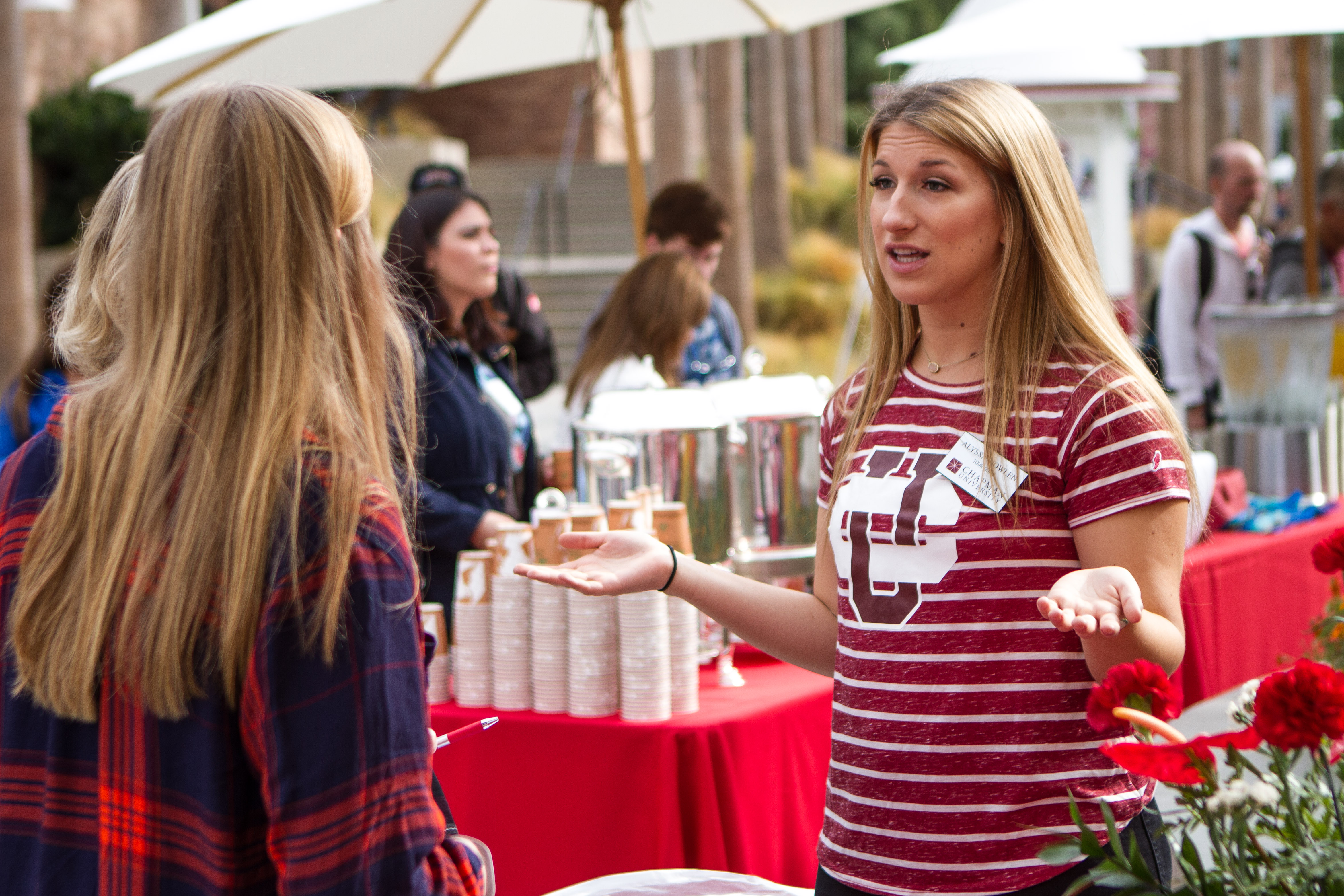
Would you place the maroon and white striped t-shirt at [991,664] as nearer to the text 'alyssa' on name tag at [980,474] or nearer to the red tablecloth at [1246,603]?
the text 'alyssa' on name tag at [980,474]

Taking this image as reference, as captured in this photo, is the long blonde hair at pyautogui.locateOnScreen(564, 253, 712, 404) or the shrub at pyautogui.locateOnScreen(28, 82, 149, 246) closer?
the long blonde hair at pyautogui.locateOnScreen(564, 253, 712, 404)

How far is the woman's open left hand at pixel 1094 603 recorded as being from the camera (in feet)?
4.21

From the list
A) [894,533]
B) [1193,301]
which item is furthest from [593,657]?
[1193,301]

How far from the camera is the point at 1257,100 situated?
17953mm

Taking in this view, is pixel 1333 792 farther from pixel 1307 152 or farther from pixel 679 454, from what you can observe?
pixel 1307 152

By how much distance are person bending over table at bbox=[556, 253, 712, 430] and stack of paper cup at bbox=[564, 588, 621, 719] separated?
1784 mm

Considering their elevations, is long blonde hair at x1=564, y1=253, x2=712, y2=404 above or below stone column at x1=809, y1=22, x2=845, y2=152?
below

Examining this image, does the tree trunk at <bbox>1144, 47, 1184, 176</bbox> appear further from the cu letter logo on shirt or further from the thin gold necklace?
the cu letter logo on shirt

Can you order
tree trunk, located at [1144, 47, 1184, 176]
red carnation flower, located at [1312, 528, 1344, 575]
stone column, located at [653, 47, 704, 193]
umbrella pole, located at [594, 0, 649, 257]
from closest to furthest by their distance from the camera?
red carnation flower, located at [1312, 528, 1344, 575] < umbrella pole, located at [594, 0, 649, 257] < stone column, located at [653, 47, 704, 193] < tree trunk, located at [1144, 47, 1184, 176]

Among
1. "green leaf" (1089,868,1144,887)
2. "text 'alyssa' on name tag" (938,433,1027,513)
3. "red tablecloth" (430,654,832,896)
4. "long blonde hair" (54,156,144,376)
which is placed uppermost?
"long blonde hair" (54,156,144,376)

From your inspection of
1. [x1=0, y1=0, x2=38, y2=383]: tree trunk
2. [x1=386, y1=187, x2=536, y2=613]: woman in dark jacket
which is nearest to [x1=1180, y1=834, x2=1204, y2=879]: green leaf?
[x1=386, y1=187, x2=536, y2=613]: woman in dark jacket

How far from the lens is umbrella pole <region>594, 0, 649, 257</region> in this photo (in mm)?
4691

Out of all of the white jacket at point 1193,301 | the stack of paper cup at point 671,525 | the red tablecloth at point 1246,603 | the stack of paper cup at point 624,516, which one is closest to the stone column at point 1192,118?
the white jacket at point 1193,301

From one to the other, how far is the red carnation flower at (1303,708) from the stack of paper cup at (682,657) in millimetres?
1486
